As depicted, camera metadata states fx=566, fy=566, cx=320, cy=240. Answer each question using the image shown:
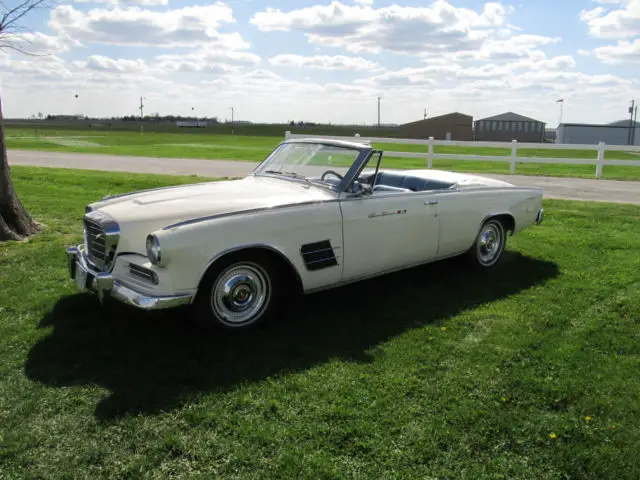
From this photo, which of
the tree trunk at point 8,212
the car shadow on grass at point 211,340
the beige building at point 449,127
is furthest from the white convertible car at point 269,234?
the beige building at point 449,127

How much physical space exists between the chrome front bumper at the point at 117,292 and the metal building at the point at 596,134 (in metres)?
69.2

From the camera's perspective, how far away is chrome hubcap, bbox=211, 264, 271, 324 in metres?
4.29

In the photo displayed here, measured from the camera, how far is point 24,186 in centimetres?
1297

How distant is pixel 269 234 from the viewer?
4.35 m

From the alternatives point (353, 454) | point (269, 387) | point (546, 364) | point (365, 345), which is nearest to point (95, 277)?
point (269, 387)

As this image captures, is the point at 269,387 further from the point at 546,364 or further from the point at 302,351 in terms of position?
the point at 546,364

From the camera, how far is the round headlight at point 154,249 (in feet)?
12.9

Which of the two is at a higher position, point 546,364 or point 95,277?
point 95,277

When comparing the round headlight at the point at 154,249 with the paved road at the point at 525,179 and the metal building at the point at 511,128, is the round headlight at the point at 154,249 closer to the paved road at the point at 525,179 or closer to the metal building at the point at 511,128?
the paved road at the point at 525,179

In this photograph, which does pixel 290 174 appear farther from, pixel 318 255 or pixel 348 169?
pixel 318 255

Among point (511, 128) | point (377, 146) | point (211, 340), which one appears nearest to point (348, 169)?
point (211, 340)

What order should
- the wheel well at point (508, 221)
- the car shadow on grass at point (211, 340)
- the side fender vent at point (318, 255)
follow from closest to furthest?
the car shadow on grass at point (211, 340)
the side fender vent at point (318, 255)
the wheel well at point (508, 221)

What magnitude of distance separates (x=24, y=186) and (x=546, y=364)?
40.8 ft

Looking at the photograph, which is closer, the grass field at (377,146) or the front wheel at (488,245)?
the front wheel at (488,245)
